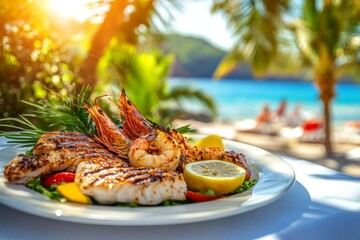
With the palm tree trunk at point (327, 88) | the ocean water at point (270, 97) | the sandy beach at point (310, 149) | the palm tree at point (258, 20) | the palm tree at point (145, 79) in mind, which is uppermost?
the palm tree at point (258, 20)

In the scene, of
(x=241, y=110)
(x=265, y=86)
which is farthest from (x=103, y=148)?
(x=265, y=86)

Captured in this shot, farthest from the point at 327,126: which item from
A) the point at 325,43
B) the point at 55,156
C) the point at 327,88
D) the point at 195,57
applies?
the point at 195,57

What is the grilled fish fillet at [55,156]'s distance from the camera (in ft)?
4.66

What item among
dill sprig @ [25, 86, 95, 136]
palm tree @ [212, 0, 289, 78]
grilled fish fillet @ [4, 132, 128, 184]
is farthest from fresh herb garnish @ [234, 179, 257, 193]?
palm tree @ [212, 0, 289, 78]

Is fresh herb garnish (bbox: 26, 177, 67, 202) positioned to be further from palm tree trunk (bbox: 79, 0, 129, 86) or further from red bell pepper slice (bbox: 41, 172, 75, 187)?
palm tree trunk (bbox: 79, 0, 129, 86)

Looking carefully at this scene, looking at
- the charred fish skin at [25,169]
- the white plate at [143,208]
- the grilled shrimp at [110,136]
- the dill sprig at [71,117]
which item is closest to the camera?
the white plate at [143,208]

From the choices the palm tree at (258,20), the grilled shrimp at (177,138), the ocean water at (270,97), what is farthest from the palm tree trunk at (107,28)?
the ocean water at (270,97)

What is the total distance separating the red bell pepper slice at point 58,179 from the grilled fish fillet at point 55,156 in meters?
0.03

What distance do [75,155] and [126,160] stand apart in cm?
22

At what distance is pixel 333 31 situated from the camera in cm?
1188

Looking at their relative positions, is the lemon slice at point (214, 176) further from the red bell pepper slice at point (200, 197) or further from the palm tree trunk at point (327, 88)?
the palm tree trunk at point (327, 88)

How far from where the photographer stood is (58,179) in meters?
1.49

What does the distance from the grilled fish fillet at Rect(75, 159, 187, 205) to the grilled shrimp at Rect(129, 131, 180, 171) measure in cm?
21

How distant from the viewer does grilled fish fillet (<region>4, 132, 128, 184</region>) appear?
142 centimetres
